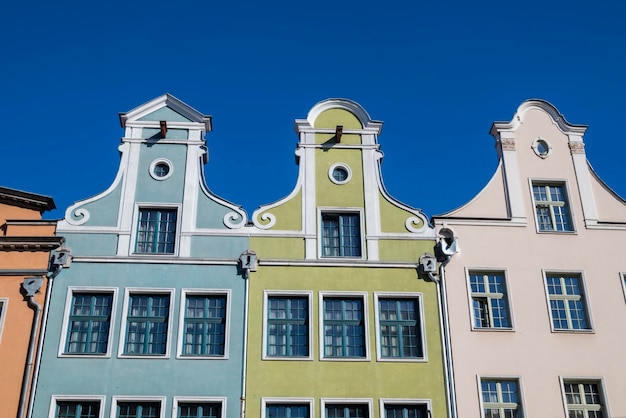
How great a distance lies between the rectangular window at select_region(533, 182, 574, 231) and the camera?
27922 mm

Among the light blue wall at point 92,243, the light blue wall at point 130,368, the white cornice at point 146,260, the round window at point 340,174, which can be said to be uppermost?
the round window at point 340,174

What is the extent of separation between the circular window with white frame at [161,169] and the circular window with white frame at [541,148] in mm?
12933

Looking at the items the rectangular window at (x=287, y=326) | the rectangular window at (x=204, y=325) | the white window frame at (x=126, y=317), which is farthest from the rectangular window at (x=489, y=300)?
the white window frame at (x=126, y=317)

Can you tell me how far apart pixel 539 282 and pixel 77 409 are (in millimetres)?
14876

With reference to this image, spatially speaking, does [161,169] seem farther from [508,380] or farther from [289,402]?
[508,380]

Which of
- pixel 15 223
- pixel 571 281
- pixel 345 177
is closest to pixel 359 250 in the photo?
pixel 345 177

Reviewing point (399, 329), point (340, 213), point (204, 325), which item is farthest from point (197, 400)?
point (340, 213)

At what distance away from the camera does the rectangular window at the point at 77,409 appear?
23.5 meters

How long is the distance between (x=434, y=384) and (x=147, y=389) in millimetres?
8529

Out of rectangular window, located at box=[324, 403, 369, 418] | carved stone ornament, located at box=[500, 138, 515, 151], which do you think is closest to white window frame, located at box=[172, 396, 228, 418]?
rectangular window, located at box=[324, 403, 369, 418]

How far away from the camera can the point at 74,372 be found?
2395 cm

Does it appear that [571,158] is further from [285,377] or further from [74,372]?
[74,372]

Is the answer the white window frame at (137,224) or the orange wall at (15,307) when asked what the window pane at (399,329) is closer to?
A: the white window frame at (137,224)

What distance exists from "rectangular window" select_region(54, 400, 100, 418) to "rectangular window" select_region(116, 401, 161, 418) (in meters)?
0.67
